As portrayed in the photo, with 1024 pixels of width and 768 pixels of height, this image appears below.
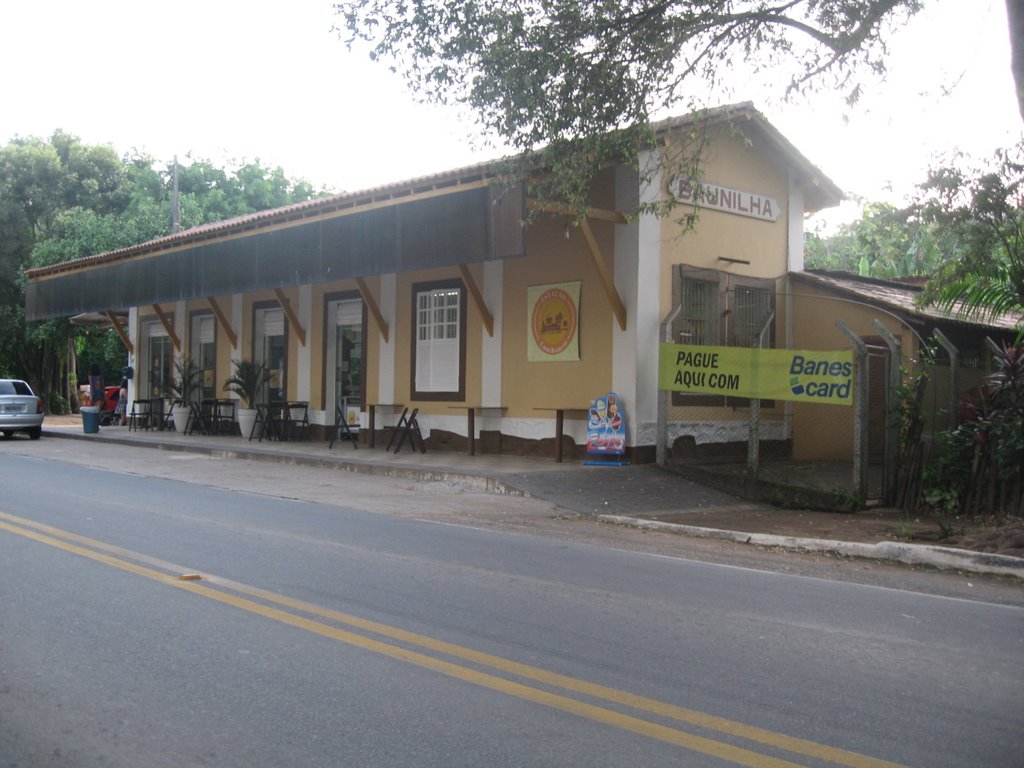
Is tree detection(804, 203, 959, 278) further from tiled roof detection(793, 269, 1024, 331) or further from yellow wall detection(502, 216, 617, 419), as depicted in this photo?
yellow wall detection(502, 216, 617, 419)

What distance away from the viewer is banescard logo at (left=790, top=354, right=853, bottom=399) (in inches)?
517

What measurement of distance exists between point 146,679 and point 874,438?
43.7 ft

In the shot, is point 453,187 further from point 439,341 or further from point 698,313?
point 698,313

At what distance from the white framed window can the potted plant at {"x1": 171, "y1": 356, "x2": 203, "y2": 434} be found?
840 cm

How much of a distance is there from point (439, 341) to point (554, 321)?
125 inches

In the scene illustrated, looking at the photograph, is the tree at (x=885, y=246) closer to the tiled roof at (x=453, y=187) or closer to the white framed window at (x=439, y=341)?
the tiled roof at (x=453, y=187)

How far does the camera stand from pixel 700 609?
688 centimetres

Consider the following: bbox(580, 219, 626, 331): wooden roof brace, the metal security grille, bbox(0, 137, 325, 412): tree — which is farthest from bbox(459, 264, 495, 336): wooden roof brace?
bbox(0, 137, 325, 412): tree

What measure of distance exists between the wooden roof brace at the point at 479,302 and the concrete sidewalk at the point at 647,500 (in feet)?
7.89

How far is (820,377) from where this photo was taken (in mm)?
13406

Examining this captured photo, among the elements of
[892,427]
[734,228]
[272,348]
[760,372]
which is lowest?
[892,427]

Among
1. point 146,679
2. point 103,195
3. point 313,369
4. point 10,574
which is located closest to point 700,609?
point 146,679

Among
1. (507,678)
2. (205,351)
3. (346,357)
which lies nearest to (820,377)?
(507,678)

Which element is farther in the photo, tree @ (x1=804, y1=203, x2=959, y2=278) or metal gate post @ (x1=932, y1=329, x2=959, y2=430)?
metal gate post @ (x1=932, y1=329, x2=959, y2=430)
